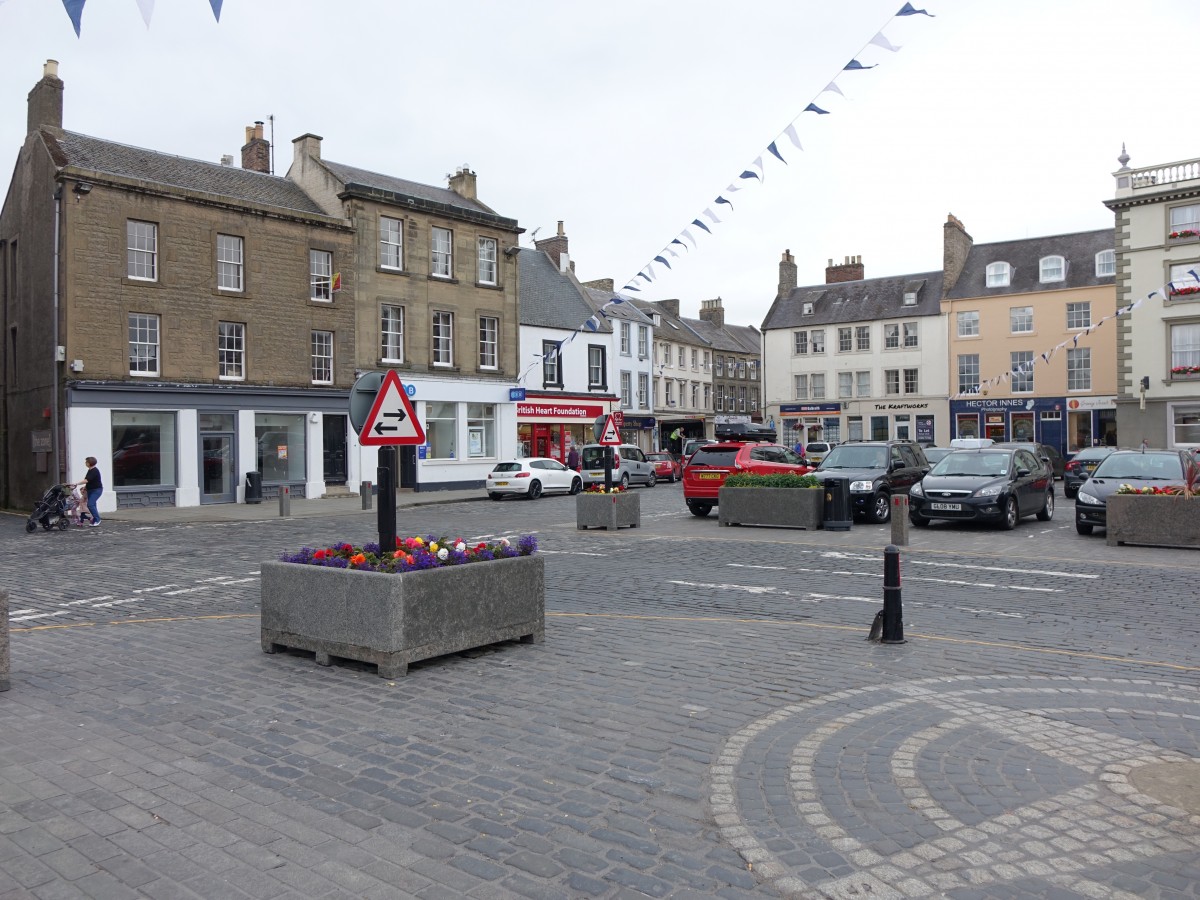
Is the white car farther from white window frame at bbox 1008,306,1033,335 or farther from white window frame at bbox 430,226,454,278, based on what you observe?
white window frame at bbox 1008,306,1033,335

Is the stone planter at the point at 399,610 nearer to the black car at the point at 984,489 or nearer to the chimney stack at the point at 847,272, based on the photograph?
the black car at the point at 984,489

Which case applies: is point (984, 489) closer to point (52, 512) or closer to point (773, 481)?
point (773, 481)

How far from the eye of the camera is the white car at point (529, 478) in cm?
3041

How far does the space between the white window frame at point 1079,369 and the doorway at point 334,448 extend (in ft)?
123

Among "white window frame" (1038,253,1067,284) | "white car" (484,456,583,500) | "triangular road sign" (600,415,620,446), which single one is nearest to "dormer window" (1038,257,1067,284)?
"white window frame" (1038,253,1067,284)

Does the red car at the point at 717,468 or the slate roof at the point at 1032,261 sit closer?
the red car at the point at 717,468

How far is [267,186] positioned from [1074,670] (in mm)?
31069

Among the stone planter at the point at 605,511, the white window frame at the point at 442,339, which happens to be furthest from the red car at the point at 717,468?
the white window frame at the point at 442,339

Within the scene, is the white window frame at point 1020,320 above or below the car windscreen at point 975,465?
above

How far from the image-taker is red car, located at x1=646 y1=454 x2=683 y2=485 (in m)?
39.6

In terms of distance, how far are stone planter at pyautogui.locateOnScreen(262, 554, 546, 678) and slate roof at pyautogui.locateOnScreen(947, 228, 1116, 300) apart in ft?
161

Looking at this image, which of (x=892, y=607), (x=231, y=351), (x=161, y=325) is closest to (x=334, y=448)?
(x=231, y=351)

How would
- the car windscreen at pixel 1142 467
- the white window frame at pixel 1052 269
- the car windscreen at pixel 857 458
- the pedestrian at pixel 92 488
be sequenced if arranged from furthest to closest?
the white window frame at pixel 1052 269 < the pedestrian at pixel 92 488 < the car windscreen at pixel 857 458 < the car windscreen at pixel 1142 467

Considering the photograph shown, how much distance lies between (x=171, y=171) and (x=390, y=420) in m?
25.2
